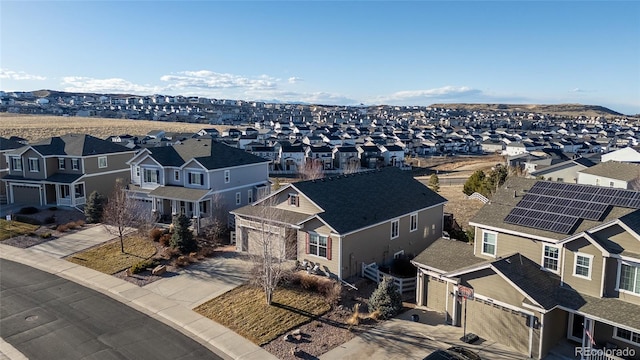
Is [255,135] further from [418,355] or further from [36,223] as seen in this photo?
[418,355]

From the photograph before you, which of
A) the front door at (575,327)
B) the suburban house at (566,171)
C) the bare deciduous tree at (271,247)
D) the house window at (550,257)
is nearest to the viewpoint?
the front door at (575,327)

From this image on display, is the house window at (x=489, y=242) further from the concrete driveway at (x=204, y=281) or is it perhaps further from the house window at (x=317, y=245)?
the concrete driveway at (x=204, y=281)

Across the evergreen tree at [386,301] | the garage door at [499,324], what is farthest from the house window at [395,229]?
the garage door at [499,324]

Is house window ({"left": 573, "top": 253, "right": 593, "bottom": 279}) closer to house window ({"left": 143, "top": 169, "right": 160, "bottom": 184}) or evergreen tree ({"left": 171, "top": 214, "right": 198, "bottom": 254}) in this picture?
evergreen tree ({"left": 171, "top": 214, "right": 198, "bottom": 254})

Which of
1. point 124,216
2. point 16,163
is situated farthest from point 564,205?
point 16,163

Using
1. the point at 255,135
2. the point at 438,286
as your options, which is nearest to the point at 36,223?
the point at 438,286

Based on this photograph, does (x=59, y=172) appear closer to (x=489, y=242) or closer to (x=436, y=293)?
(x=436, y=293)
